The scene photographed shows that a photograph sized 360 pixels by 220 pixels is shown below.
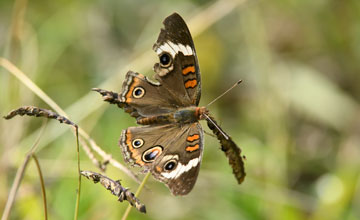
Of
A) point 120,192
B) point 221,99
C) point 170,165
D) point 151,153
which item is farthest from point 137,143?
Result: point 221,99

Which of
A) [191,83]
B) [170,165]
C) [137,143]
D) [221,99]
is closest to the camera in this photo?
[170,165]

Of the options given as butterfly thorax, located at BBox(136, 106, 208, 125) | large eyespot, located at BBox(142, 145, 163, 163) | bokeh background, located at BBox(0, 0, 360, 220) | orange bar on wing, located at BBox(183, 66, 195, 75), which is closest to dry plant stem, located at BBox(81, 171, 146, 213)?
large eyespot, located at BBox(142, 145, 163, 163)

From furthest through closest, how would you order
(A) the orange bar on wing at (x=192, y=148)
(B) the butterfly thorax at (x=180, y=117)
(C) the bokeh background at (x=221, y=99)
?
(C) the bokeh background at (x=221, y=99) < (B) the butterfly thorax at (x=180, y=117) < (A) the orange bar on wing at (x=192, y=148)

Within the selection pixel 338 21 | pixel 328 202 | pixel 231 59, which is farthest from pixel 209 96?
pixel 328 202

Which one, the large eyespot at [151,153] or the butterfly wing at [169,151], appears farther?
the large eyespot at [151,153]

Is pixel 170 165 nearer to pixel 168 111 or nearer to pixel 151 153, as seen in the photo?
pixel 151 153

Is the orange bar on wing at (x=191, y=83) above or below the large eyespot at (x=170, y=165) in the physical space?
above

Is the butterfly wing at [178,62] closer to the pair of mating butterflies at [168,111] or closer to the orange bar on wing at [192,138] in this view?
the pair of mating butterflies at [168,111]

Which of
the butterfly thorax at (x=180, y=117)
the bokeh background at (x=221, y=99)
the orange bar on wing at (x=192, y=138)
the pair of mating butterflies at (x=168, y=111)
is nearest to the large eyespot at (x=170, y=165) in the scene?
the pair of mating butterflies at (x=168, y=111)

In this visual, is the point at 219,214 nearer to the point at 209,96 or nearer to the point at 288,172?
the point at 288,172
